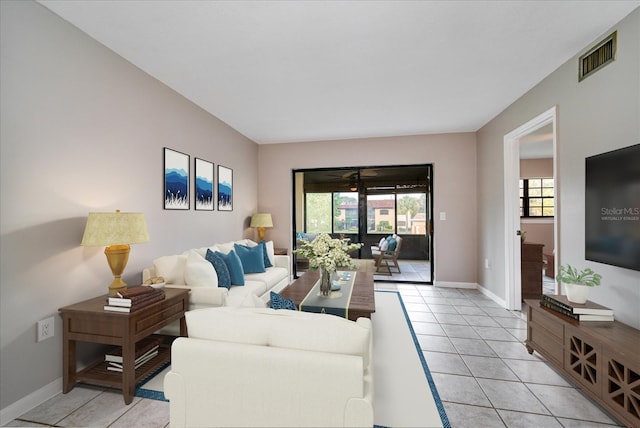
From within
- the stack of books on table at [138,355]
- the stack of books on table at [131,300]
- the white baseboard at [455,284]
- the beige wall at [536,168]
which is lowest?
the white baseboard at [455,284]

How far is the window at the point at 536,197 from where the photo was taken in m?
6.43

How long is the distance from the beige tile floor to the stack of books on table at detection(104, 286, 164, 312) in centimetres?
63

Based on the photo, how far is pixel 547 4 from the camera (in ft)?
6.18

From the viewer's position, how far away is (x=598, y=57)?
7.18 feet

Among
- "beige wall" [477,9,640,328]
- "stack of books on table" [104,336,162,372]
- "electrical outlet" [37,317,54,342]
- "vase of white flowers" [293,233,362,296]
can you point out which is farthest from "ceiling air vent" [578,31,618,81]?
"electrical outlet" [37,317,54,342]

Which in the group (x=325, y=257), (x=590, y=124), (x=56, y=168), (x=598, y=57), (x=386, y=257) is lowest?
(x=386, y=257)

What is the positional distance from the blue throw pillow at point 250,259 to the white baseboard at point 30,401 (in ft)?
6.50

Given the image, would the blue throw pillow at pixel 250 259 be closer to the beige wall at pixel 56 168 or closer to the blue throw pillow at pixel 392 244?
the beige wall at pixel 56 168

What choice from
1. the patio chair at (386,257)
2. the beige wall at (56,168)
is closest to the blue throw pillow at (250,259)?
the beige wall at (56,168)

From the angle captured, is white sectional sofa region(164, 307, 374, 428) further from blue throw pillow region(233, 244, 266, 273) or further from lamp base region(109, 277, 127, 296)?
blue throw pillow region(233, 244, 266, 273)

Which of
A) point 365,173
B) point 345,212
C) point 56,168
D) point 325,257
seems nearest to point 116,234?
point 56,168

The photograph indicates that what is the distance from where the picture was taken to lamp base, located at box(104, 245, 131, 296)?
6.89 feet

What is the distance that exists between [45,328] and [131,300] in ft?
2.09

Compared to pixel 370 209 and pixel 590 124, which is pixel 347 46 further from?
pixel 370 209
